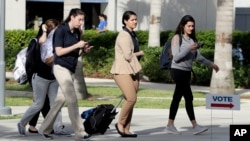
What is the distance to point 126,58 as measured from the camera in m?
12.8

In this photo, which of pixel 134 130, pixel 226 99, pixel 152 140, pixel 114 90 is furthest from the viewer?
pixel 114 90

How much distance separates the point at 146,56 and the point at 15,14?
12247mm

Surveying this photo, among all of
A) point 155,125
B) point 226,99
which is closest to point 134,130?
point 155,125

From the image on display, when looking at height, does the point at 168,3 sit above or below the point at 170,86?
above

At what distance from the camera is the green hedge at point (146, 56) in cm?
2603

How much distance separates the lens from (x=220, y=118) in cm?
1648

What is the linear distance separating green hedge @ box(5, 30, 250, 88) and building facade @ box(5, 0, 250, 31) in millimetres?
5292

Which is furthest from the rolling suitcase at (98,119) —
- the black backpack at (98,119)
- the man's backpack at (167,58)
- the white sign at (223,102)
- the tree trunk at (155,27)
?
the tree trunk at (155,27)

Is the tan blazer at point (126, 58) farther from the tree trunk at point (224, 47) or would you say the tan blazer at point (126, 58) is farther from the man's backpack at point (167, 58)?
the tree trunk at point (224, 47)

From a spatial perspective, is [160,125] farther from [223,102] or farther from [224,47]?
[224,47]

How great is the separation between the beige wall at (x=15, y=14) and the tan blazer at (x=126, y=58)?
25.5m

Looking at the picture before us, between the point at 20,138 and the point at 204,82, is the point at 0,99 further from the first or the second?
the point at 204,82

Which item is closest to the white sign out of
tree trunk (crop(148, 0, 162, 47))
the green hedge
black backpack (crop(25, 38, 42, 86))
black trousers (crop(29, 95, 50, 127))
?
black backpack (crop(25, 38, 42, 86))

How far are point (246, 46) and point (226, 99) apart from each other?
17.1 meters
